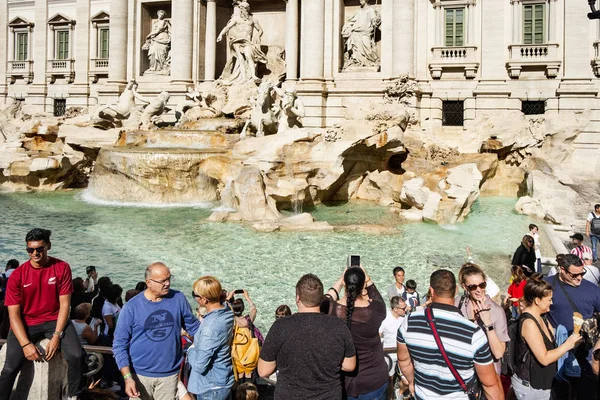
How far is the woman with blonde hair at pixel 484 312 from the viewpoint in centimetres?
301

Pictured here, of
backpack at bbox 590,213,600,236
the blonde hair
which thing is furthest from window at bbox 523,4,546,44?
the blonde hair

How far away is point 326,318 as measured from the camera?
2.80 metres

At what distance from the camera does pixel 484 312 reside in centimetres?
306

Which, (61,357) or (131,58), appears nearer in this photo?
(61,357)

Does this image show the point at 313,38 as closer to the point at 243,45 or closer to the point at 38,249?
the point at 243,45

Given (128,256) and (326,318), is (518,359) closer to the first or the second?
(326,318)

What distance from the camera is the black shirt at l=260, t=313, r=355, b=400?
9.01ft

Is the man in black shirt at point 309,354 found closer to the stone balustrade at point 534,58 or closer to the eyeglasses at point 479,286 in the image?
the eyeglasses at point 479,286

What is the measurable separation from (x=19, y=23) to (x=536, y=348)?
30.1 m

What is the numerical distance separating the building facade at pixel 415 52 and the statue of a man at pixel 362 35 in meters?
0.21

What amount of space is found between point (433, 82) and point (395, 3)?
3185 millimetres

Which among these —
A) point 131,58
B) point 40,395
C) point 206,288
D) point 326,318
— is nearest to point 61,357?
point 40,395

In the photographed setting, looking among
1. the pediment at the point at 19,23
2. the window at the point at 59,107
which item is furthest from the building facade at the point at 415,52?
the pediment at the point at 19,23

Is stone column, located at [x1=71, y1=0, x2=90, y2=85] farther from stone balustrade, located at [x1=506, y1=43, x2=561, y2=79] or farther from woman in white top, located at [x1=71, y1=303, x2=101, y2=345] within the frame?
woman in white top, located at [x1=71, y1=303, x2=101, y2=345]
